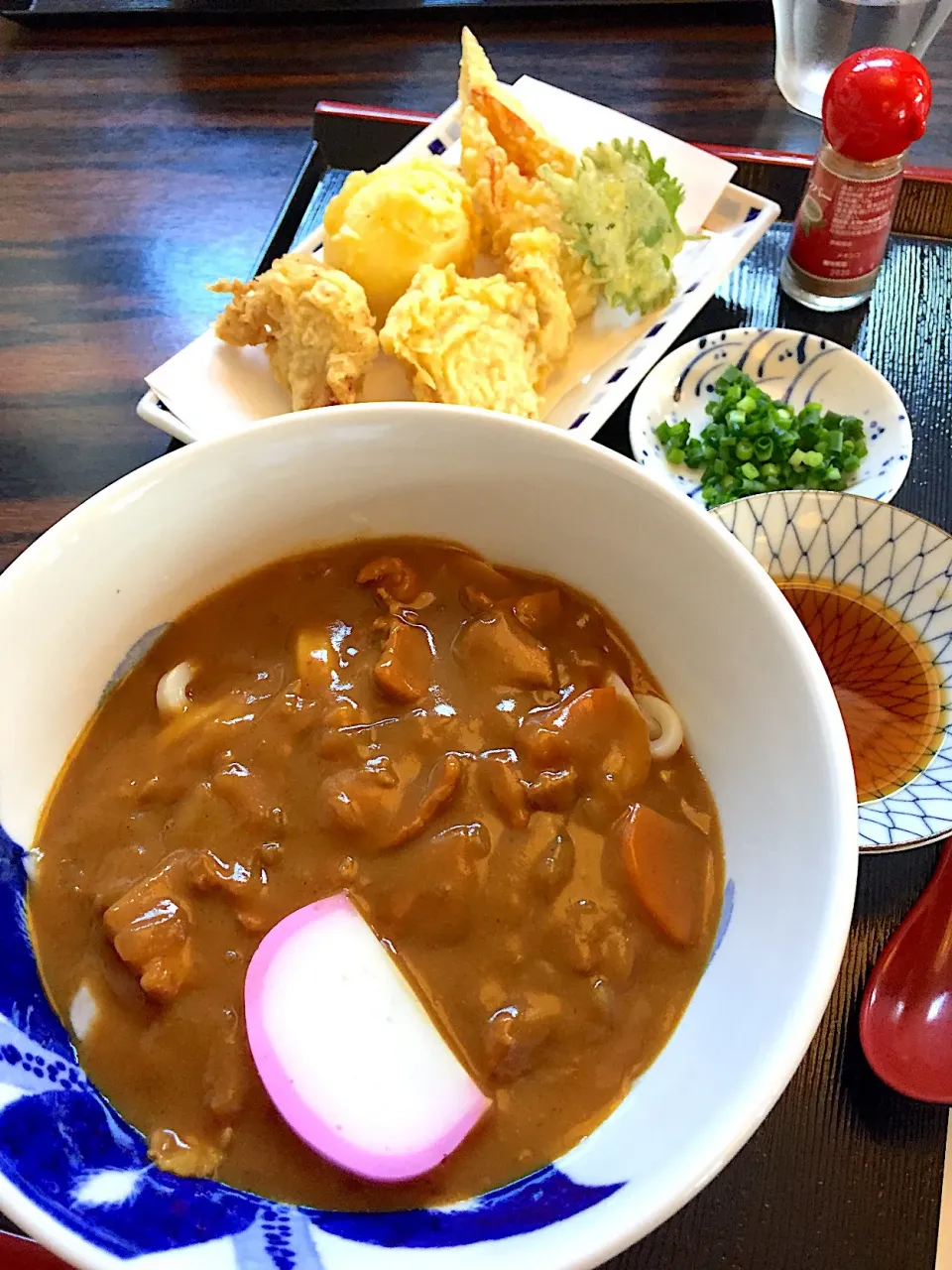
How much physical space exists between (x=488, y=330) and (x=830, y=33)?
5.33 feet

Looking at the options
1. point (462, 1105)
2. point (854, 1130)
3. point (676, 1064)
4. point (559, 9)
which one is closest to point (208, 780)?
point (462, 1105)

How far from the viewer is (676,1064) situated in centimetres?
94

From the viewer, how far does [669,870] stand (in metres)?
1.07

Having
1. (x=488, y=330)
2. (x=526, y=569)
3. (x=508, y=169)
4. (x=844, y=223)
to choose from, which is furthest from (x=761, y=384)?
(x=526, y=569)

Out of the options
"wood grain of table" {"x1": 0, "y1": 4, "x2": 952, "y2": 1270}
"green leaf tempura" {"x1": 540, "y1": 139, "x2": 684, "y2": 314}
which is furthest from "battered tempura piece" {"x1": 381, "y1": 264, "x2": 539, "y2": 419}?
"wood grain of table" {"x1": 0, "y1": 4, "x2": 952, "y2": 1270}

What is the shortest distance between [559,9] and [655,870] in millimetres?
3054

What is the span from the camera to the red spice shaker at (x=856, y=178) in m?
1.90

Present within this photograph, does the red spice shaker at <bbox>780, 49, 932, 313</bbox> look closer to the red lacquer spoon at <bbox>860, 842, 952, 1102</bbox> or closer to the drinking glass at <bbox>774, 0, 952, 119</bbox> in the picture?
the drinking glass at <bbox>774, 0, 952, 119</bbox>

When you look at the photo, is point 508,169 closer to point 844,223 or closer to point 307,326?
point 307,326

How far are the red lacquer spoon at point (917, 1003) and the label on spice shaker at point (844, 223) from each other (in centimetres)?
137

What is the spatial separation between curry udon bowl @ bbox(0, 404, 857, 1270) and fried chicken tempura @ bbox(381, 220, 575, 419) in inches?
33.8

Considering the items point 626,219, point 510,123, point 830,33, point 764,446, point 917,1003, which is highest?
point 830,33

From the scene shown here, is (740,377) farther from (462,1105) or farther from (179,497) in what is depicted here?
(462,1105)

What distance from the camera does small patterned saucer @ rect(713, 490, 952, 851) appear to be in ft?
5.23
